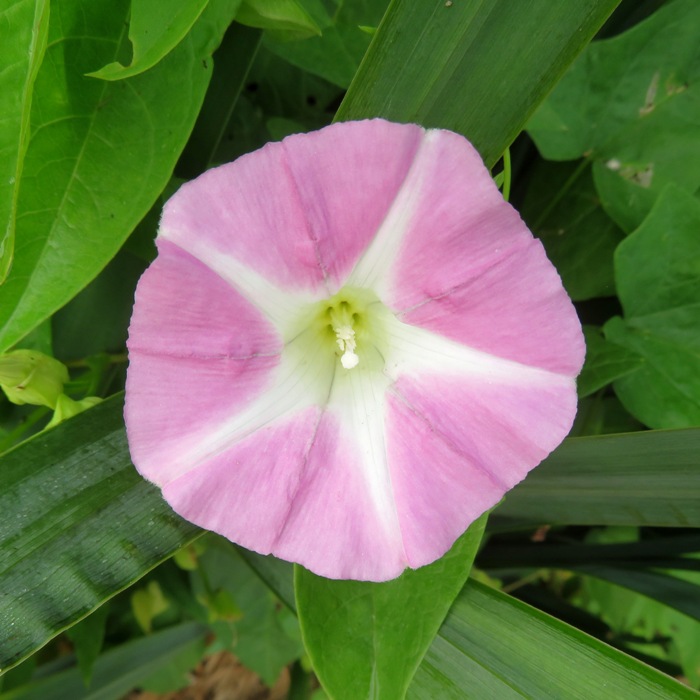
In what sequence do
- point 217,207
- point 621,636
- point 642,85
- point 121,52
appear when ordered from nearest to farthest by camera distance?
point 217,207, point 121,52, point 642,85, point 621,636

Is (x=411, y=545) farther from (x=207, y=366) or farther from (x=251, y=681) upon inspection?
(x=251, y=681)

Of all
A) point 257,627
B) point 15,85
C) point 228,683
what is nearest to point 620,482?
point 15,85

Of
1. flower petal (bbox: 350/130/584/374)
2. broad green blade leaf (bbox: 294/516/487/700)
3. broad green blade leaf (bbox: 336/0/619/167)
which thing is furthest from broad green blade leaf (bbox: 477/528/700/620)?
broad green blade leaf (bbox: 336/0/619/167)

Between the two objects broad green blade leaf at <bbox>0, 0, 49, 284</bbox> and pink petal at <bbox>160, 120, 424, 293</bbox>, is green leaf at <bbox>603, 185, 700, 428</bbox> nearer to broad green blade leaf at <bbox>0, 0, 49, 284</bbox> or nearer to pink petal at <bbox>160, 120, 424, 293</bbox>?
pink petal at <bbox>160, 120, 424, 293</bbox>

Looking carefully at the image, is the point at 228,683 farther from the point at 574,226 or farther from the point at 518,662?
the point at 574,226

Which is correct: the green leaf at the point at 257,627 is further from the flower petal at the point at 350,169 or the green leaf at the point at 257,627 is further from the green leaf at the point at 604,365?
the flower petal at the point at 350,169

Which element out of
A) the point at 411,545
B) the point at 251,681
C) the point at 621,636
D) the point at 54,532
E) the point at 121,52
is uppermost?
the point at 121,52

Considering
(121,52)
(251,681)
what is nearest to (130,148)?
(121,52)

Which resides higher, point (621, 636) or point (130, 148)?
point (130, 148)
